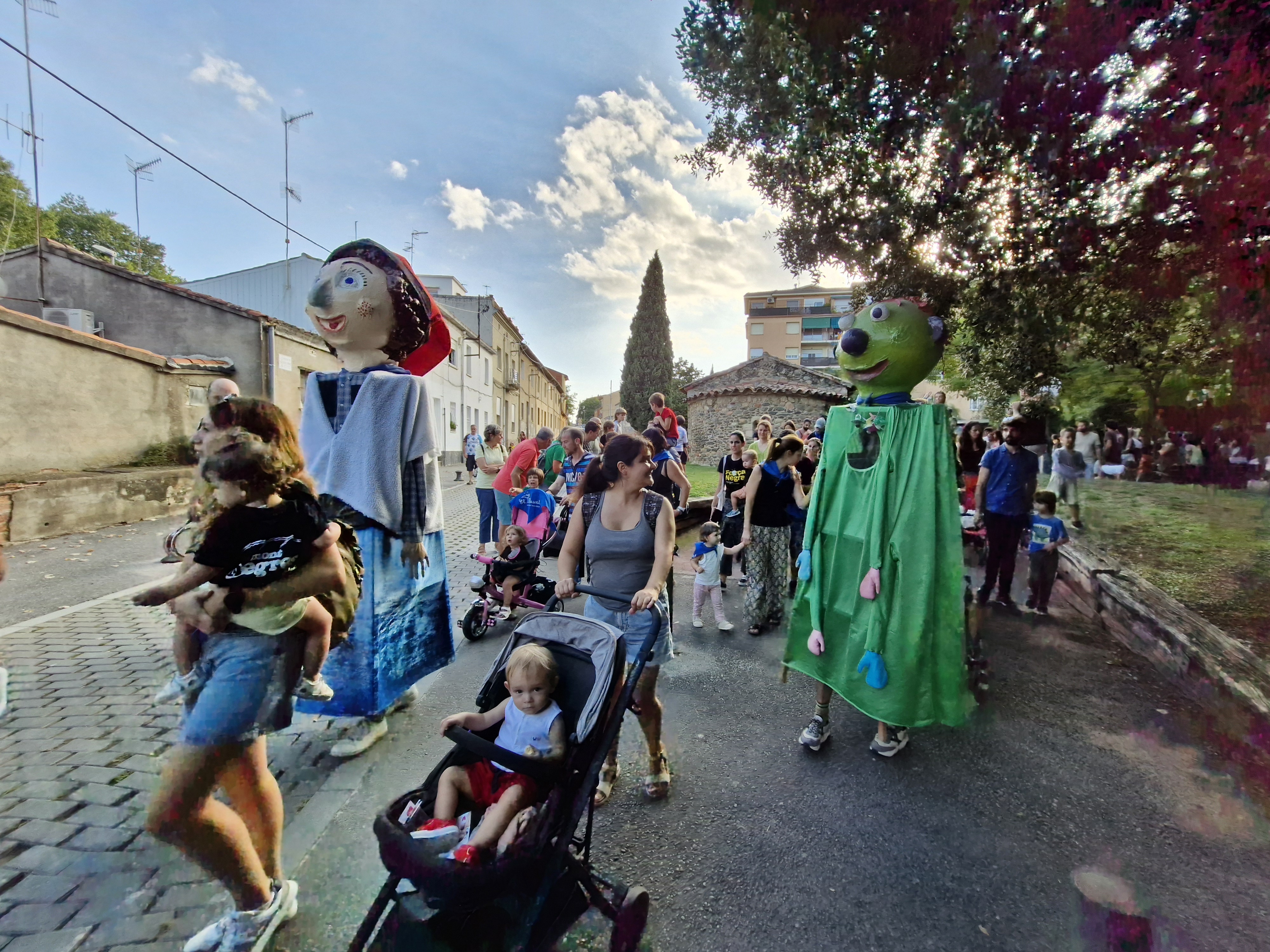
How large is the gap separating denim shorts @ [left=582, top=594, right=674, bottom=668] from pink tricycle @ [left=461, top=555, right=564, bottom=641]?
229 centimetres

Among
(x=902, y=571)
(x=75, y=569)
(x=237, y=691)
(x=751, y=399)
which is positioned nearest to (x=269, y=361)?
(x=75, y=569)

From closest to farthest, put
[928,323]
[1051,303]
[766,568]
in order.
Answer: [928,323] < [766,568] < [1051,303]

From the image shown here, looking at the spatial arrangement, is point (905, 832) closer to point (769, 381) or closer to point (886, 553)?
point (886, 553)

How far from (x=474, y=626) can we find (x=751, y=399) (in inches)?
963

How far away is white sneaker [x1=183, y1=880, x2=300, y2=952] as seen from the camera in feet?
6.07

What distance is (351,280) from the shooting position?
9.94ft

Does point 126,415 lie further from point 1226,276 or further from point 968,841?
point 1226,276

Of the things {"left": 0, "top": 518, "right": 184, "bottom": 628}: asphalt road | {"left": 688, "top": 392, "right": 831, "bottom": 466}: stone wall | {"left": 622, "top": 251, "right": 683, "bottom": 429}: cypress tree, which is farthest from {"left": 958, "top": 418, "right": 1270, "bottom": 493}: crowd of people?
{"left": 622, "top": 251, "right": 683, "bottom": 429}: cypress tree

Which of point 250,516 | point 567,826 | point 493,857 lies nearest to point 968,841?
point 567,826

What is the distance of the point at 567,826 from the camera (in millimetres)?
1852

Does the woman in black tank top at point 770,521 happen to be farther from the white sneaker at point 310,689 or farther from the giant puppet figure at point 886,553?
the white sneaker at point 310,689

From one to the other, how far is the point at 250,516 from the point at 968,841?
3.15m

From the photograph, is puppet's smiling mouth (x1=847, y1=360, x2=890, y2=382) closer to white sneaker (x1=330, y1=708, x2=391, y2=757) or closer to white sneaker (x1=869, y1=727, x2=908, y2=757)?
white sneaker (x1=869, y1=727, x2=908, y2=757)

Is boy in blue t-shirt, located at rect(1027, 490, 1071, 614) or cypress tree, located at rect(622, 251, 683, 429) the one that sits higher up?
cypress tree, located at rect(622, 251, 683, 429)
